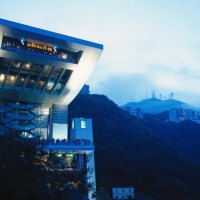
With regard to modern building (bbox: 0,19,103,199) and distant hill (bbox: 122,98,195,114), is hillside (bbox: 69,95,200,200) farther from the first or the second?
distant hill (bbox: 122,98,195,114)

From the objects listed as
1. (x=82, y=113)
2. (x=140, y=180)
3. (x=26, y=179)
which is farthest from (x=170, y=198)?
(x=26, y=179)

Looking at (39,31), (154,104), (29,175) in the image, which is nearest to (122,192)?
(39,31)

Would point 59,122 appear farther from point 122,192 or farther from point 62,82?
point 122,192

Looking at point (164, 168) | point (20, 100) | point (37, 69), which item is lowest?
point (164, 168)

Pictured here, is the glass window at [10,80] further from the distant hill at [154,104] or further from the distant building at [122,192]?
the distant hill at [154,104]

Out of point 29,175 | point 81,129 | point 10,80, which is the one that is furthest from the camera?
point 81,129

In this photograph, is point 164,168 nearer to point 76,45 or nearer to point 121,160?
point 121,160
